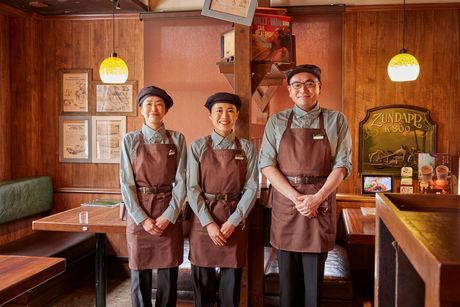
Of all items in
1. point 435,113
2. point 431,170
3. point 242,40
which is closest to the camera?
point 242,40

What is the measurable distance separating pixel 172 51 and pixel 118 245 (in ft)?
7.94

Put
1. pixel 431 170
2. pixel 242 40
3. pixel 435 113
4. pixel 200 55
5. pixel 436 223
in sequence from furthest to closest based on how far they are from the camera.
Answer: pixel 200 55 < pixel 435 113 < pixel 431 170 < pixel 242 40 < pixel 436 223

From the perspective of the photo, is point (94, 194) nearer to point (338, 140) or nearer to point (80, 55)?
point (80, 55)

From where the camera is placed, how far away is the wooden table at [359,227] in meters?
2.97

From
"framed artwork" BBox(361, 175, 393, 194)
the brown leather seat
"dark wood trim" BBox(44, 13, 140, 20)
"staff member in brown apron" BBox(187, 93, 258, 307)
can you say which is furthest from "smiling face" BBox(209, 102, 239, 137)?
"dark wood trim" BBox(44, 13, 140, 20)

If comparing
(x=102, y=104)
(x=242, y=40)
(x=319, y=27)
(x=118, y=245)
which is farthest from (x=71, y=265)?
(x=319, y=27)

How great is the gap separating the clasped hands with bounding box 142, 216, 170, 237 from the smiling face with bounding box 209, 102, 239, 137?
0.65m

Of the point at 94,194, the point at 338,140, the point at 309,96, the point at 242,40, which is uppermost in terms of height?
the point at 242,40

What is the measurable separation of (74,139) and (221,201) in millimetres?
3331

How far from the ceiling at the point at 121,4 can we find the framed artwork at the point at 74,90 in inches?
28.1

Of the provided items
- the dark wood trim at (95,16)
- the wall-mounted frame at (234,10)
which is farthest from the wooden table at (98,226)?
the dark wood trim at (95,16)

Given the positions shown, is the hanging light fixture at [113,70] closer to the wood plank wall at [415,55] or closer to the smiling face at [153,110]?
the smiling face at [153,110]

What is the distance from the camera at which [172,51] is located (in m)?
5.24

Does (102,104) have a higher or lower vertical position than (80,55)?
lower
